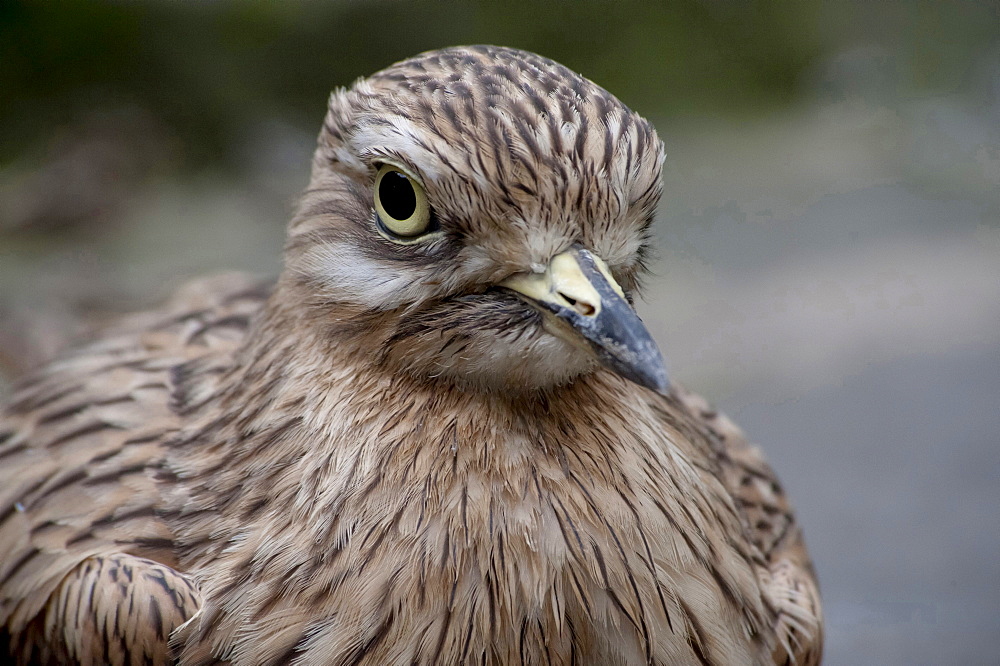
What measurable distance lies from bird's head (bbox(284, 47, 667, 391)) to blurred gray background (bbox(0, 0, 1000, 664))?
106 inches

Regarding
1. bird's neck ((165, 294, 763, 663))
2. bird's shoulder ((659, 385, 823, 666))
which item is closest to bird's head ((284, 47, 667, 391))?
bird's neck ((165, 294, 763, 663))

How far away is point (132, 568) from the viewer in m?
2.69

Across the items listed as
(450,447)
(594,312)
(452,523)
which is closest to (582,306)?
(594,312)

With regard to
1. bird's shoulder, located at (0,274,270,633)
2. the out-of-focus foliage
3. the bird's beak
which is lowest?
bird's shoulder, located at (0,274,270,633)

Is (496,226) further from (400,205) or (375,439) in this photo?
(375,439)

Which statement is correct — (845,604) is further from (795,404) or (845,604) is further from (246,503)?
(246,503)

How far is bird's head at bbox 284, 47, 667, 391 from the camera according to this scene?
2.30 metres

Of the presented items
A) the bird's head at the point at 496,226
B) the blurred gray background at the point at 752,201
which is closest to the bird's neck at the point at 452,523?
the bird's head at the point at 496,226

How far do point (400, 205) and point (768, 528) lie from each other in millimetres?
1785

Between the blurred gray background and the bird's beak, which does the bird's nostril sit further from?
the blurred gray background

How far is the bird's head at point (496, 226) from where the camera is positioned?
2299mm

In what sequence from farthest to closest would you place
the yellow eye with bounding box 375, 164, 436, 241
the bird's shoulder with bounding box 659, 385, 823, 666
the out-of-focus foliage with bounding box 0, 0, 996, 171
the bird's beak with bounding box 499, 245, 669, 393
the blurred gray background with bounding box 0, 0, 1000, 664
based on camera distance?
1. the out-of-focus foliage with bounding box 0, 0, 996, 171
2. the blurred gray background with bounding box 0, 0, 1000, 664
3. the bird's shoulder with bounding box 659, 385, 823, 666
4. the yellow eye with bounding box 375, 164, 436, 241
5. the bird's beak with bounding box 499, 245, 669, 393

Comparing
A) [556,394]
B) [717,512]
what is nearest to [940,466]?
[717,512]

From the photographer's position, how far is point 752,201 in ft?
28.1
